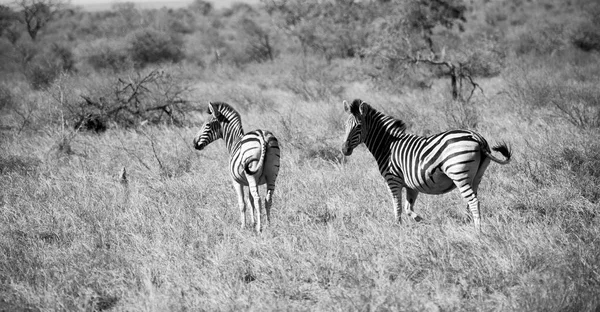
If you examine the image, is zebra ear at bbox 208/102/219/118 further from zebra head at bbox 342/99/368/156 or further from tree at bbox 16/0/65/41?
tree at bbox 16/0/65/41

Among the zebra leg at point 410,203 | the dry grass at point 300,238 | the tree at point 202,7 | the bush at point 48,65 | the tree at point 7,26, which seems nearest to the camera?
the dry grass at point 300,238

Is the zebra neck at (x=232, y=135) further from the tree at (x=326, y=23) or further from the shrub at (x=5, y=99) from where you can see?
the tree at (x=326, y=23)

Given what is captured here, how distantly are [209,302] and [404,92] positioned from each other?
11416mm

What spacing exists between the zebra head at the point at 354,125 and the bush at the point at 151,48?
21.3m

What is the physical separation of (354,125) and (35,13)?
40.8m

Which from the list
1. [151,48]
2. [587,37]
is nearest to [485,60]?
[587,37]

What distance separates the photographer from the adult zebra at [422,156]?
407cm

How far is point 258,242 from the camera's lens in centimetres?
445

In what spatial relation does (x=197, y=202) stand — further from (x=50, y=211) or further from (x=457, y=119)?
(x=457, y=119)

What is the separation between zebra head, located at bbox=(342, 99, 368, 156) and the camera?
15.4 ft

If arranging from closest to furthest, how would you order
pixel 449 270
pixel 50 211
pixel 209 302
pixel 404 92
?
pixel 209 302 < pixel 449 270 < pixel 50 211 < pixel 404 92

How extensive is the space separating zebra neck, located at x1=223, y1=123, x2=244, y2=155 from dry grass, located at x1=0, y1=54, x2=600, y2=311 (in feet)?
3.21

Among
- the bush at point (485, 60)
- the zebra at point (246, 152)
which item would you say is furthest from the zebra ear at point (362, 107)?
the bush at point (485, 60)

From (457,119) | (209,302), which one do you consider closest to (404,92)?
(457,119)
